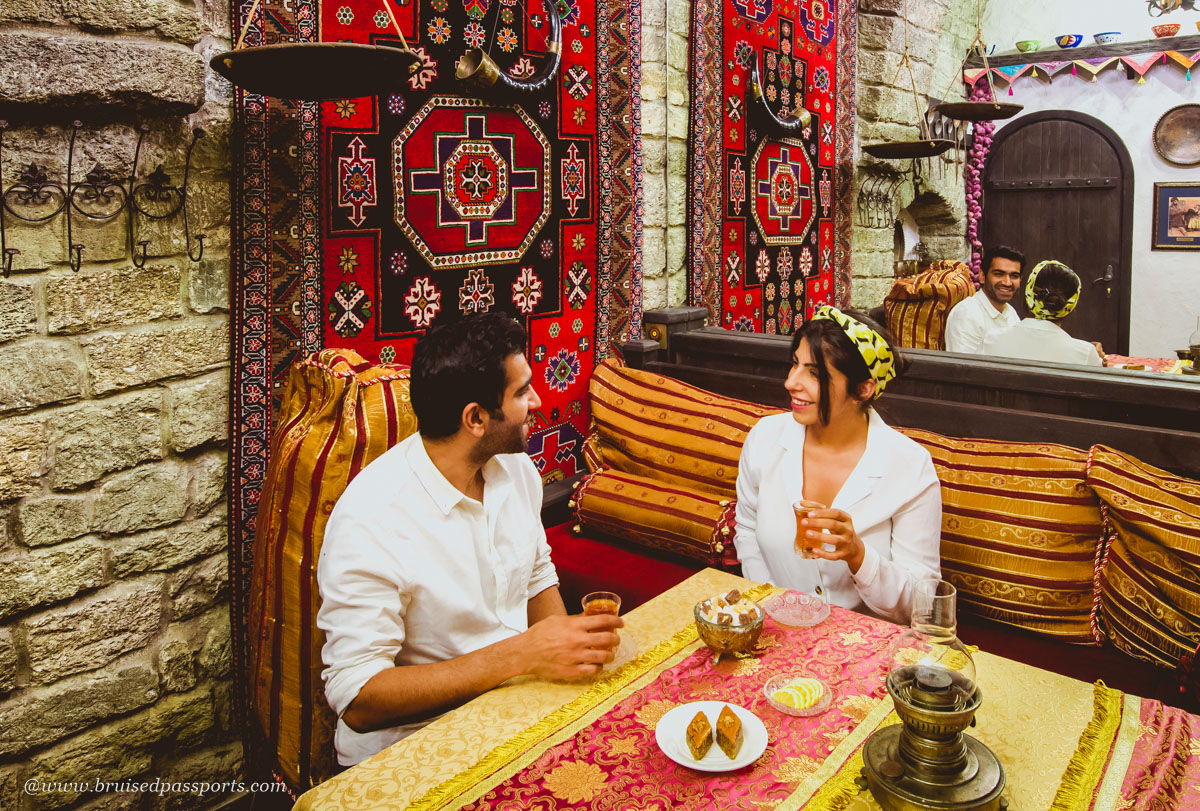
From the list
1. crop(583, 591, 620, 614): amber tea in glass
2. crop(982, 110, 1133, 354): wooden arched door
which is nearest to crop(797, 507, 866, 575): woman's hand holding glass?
crop(583, 591, 620, 614): amber tea in glass

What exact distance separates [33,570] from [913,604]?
6.39 feet

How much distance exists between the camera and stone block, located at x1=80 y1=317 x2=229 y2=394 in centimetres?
213

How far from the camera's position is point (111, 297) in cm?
213

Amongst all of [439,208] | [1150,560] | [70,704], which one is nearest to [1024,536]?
[1150,560]

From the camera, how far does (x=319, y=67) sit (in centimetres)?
197

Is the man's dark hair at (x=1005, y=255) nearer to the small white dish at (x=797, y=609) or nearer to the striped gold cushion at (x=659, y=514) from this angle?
the striped gold cushion at (x=659, y=514)

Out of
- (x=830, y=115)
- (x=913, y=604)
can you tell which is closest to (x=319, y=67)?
(x=913, y=604)

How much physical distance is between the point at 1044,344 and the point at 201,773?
380cm

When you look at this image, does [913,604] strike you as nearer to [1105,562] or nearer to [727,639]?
[727,639]

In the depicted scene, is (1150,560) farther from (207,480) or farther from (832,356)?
(207,480)

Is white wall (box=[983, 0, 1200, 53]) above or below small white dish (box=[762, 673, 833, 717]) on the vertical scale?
above

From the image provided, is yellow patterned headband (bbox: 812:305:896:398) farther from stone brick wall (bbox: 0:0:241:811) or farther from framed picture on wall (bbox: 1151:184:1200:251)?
framed picture on wall (bbox: 1151:184:1200:251)

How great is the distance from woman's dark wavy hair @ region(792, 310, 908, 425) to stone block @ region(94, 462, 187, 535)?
173 cm

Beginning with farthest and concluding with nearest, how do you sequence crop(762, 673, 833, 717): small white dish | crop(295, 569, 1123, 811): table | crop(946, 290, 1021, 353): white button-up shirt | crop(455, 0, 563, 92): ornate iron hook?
1. crop(946, 290, 1021, 353): white button-up shirt
2. crop(455, 0, 563, 92): ornate iron hook
3. crop(762, 673, 833, 717): small white dish
4. crop(295, 569, 1123, 811): table
